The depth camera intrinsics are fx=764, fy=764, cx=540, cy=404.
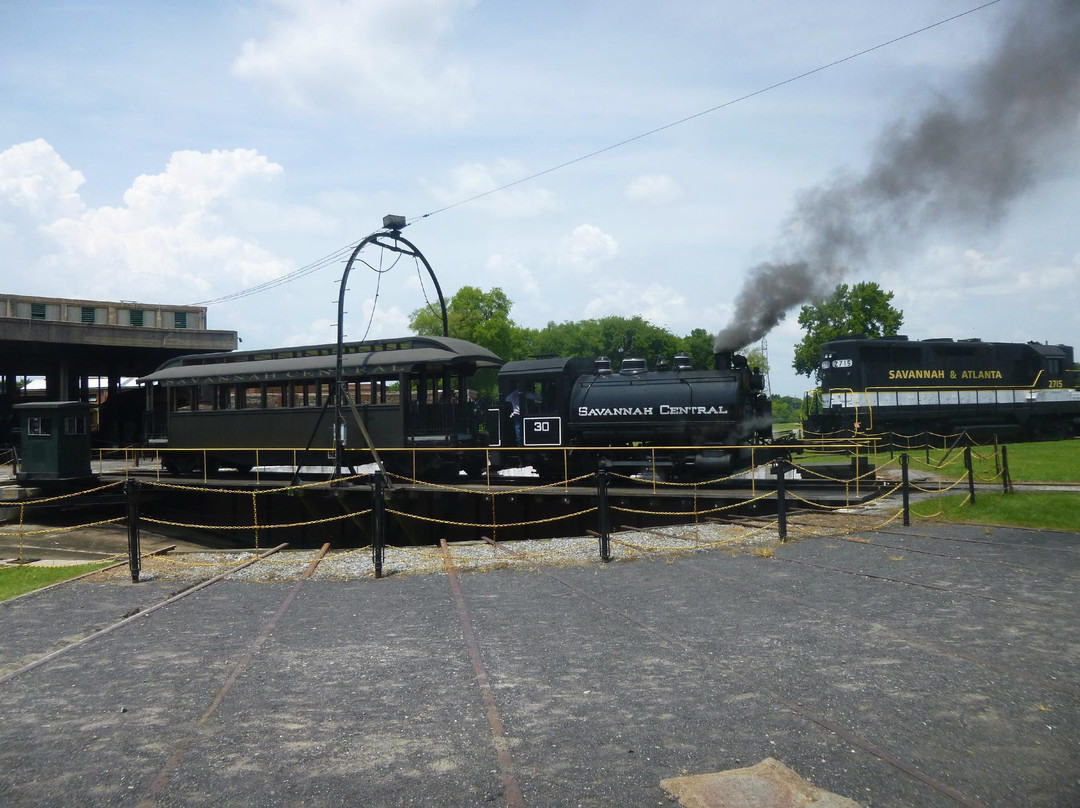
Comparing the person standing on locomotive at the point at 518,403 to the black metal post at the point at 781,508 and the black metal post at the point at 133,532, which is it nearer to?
the black metal post at the point at 781,508

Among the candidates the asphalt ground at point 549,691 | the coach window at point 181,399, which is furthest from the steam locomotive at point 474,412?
the asphalt ground at point 549,691

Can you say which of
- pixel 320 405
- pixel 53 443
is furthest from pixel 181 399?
pixel 320 405

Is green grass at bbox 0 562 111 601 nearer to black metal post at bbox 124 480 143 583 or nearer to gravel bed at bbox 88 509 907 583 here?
gravel bed at bbox 88 509 907 583

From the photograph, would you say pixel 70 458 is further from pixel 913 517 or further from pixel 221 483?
pixel 913 517

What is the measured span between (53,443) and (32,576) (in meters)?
11.5

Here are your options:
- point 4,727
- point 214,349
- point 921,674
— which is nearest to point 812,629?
point 921,674

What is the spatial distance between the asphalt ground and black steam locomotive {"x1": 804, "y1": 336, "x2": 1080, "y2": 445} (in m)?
16.5

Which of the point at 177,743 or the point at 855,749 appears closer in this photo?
the point at 855,749

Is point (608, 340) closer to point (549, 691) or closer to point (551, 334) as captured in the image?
point (551, 334)

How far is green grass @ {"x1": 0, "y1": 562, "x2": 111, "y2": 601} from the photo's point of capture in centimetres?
1047

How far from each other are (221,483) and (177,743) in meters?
16.6

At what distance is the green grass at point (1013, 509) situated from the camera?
13055mm

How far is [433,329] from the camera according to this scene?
178 feet

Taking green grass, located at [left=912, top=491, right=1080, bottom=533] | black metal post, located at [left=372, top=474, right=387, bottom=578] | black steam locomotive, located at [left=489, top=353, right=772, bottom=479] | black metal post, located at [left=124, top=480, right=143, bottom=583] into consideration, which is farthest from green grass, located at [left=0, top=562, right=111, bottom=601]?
green grass, located at [left=912, top=491, right=1080, bottom=533]
